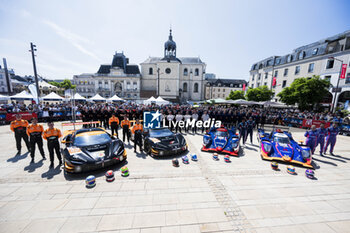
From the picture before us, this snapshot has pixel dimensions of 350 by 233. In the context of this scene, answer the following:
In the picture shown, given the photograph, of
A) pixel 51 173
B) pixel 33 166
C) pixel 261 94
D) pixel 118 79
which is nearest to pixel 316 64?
pixel 261 94

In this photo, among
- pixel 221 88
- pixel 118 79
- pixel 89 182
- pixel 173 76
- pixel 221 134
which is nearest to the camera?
pixel 89 182

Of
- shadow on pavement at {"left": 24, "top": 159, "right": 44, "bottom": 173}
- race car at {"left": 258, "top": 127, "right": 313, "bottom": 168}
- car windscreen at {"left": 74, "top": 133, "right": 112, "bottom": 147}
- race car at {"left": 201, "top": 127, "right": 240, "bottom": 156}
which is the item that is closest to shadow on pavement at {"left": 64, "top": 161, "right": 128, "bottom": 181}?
car windscreen at {"left": 74, "top": 133, "right": 112, "bottom": 147}

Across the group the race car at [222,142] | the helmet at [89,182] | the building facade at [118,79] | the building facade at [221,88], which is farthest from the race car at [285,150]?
the building facade at [221,88]

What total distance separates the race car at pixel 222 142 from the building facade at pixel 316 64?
1836cm

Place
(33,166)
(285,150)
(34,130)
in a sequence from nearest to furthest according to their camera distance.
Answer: (33,166) → (34,130) → (285,150)

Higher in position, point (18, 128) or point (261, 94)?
point (261, 94)

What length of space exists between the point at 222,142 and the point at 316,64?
104ft

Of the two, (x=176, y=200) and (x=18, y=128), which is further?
(x=18, y=128)

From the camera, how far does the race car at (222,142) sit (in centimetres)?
662

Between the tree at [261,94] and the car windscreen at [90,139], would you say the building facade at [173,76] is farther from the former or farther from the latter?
the car windscreen at [90,139]

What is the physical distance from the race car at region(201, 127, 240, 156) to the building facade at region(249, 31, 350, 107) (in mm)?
18361

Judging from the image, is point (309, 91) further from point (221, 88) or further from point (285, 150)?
point (221, 88)

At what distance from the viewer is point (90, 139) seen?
5375mm

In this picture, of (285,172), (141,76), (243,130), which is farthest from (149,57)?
(285,172)
